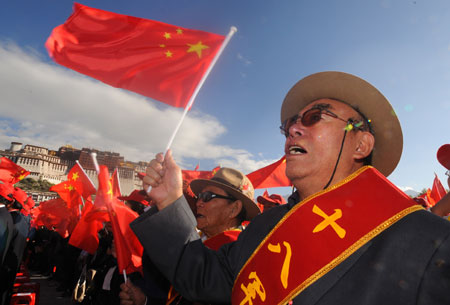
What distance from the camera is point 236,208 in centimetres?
367

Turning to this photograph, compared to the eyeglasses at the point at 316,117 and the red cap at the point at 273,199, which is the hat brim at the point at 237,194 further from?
the red cap at the point at 273,199

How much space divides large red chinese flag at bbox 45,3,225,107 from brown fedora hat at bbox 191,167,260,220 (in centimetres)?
131

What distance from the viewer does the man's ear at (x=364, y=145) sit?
6.42ft

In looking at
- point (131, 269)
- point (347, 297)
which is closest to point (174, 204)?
point (347, 297)

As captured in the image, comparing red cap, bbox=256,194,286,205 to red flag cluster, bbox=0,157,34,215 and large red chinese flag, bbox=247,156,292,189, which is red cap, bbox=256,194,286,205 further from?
red flag cluster, bbox=0,157,34,215

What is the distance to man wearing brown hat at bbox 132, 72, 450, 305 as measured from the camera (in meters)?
1.10

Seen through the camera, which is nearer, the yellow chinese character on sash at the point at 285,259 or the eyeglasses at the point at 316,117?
the yellow chinese character on sash at the point at 285,259

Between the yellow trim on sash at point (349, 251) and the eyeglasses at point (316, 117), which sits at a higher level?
the eyeglasses at point (316, 117)

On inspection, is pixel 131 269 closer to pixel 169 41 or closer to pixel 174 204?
pixel 174 204

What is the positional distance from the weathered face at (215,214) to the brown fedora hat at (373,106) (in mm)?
1872

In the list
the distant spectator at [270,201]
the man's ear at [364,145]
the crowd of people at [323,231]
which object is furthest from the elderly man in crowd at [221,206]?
the distant spectator at [270,201]

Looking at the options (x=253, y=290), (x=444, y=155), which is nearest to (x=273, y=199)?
(x=444, y=155)

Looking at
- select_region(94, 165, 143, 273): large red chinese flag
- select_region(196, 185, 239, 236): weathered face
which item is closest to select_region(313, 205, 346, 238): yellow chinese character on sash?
select_region(196, 185, 239, 236): weathered face

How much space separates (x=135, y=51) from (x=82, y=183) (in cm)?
440
